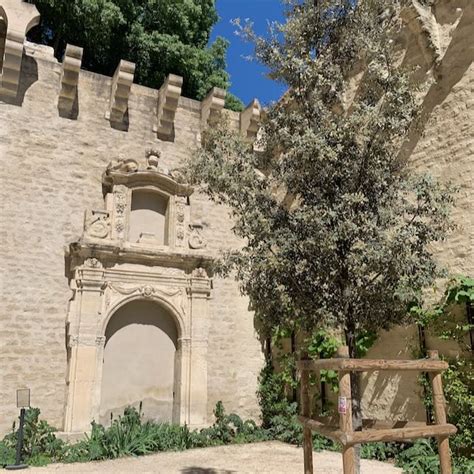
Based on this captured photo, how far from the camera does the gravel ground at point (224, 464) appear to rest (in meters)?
6.16

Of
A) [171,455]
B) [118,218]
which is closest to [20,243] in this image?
[118,218]

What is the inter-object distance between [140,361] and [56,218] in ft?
9.20

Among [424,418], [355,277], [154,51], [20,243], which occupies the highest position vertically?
[154,51]

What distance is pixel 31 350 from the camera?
7637mm

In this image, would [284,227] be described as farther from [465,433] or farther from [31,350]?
[31,350]

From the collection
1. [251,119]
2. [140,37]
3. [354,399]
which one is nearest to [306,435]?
[354,399]

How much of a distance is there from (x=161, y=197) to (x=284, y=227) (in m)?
5.22

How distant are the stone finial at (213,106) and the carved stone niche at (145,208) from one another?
57.1 inches

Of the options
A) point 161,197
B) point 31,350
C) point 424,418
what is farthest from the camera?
point 161,197

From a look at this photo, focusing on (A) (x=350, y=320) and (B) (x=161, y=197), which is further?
(B) (x=161, y=197)

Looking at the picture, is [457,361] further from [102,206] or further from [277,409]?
[102,206]

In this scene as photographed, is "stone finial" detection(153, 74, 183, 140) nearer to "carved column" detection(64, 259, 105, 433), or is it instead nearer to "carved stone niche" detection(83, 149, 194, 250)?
"carved stone niche" detection(83, 149, 194, 250)

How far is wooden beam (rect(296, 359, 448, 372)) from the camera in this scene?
3.65m

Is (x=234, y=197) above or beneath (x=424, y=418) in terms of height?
above
